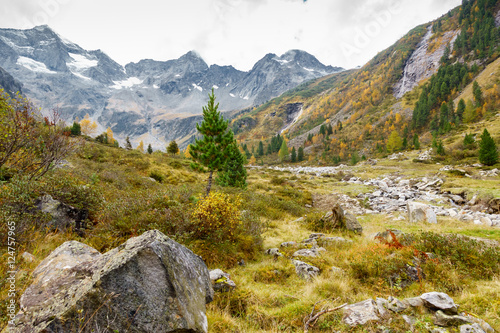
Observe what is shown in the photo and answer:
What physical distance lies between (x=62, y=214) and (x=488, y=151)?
171ft

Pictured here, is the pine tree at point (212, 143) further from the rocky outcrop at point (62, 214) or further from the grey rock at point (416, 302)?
the grey rock at point (416, 302)

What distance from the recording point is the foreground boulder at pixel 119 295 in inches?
105

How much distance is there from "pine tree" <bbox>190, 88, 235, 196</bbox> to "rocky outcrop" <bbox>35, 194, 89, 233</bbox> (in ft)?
32.4

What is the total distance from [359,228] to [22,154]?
676 inches

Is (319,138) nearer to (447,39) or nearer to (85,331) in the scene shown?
(447,39)

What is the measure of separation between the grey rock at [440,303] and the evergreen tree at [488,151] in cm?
4415

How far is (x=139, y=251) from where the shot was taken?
3176 millimetres

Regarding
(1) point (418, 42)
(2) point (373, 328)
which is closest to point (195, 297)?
(2) point (373, 328)

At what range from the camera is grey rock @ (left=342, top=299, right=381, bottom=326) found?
4.12 meters

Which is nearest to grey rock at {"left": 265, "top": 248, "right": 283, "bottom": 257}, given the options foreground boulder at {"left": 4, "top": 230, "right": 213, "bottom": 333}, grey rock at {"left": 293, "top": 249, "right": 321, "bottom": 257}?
grey rock at {"left": 293, "top": 249, "right": 321, "bottom": 257}

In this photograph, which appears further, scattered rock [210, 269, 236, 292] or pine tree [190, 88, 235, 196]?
pine tree [190, 88, 235, 196]

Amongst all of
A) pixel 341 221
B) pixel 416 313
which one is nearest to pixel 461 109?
pixel 341 221

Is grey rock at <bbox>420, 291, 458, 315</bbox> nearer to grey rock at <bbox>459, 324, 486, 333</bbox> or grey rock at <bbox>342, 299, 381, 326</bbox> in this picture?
grey rock at <bbox>459, 324, 486, 333</bbox>

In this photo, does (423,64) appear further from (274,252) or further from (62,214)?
(62,214)
